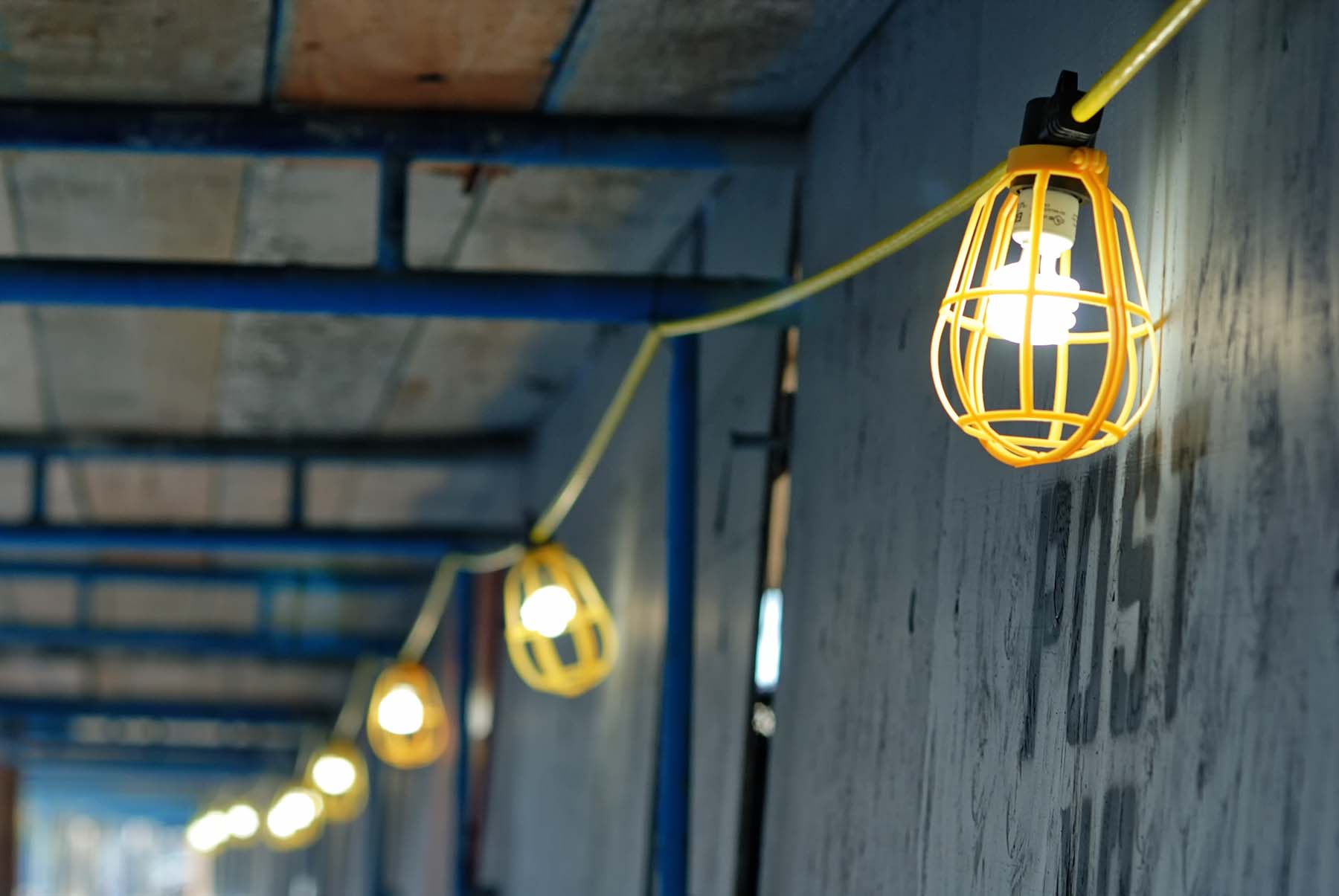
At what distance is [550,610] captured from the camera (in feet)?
18.7

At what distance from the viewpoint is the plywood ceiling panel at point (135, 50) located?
4461mm

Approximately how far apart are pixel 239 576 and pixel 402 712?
200 inches

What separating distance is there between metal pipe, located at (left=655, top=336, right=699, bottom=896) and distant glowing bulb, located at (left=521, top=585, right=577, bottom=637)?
2.25 ft

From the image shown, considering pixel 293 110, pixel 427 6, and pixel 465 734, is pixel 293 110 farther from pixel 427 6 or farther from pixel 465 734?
pixel 465 734

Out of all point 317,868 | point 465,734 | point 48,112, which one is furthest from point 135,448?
point 317,868

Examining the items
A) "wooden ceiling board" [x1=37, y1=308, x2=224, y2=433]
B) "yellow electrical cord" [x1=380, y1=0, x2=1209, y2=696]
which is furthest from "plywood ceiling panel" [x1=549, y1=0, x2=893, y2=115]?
"wooden ceiling board" [x1=37, y1=308, x2=224, y2=433]

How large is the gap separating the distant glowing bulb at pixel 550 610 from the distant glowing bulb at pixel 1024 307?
347cm

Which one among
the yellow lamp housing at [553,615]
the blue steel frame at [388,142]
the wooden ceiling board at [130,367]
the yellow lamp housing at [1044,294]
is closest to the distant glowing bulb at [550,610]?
the yellow lamp housing at [553,615]

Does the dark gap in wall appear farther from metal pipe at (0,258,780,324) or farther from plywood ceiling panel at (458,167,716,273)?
plywood ceiling panel at (458,167,716,273)

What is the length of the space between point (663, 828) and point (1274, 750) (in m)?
2.86

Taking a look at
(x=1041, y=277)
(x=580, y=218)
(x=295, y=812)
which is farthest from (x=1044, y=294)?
(x=295, y=812)

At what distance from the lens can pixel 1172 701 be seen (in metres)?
2.44

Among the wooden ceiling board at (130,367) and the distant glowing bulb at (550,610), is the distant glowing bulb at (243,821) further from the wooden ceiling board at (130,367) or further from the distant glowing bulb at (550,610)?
the distant glowing bulb at (550,610)

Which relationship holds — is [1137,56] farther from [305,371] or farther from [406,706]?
[305,371]
